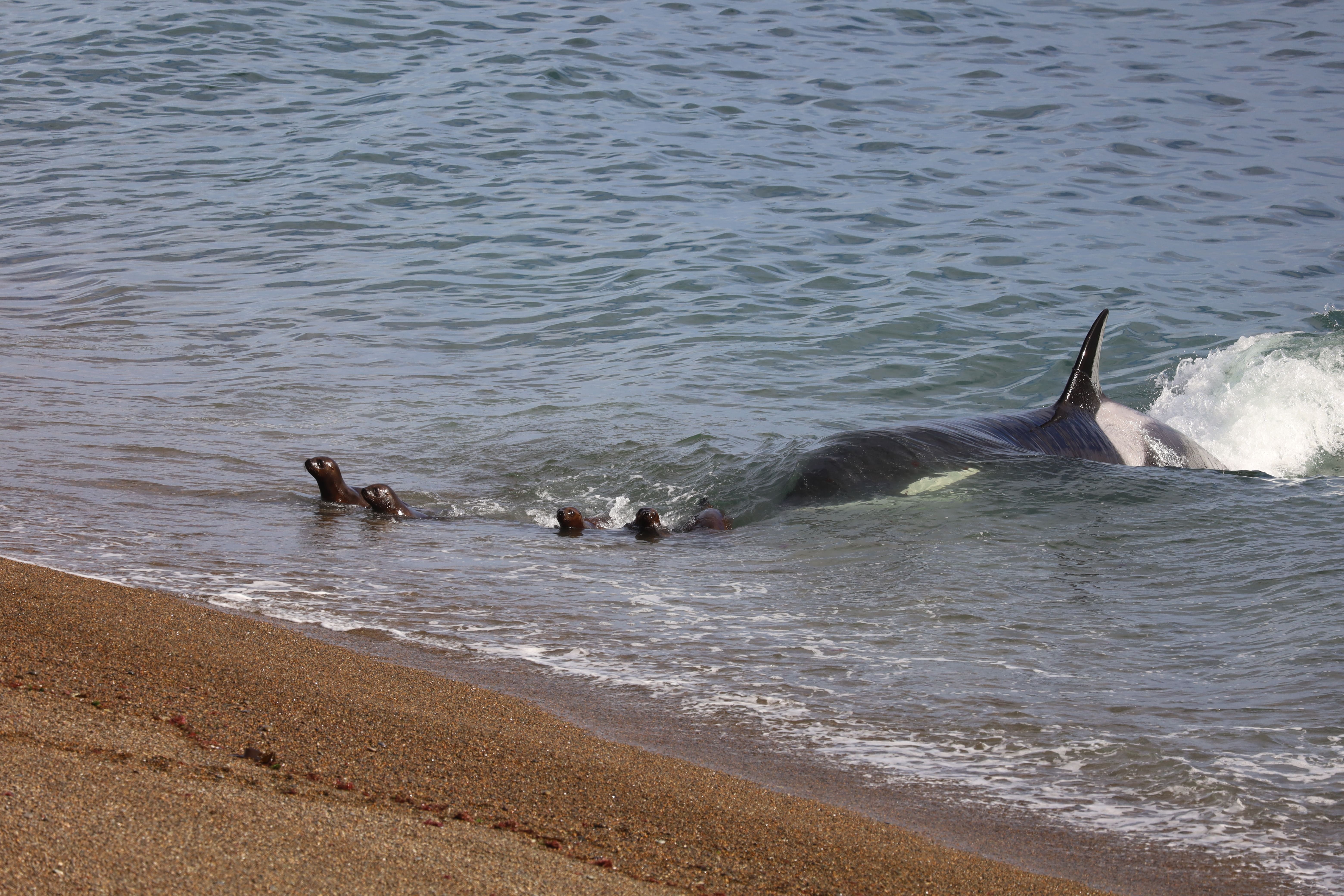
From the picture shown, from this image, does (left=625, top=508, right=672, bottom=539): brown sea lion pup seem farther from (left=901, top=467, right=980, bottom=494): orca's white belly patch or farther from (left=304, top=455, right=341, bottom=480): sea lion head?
(left=304, top=455, right=341, bottom=480): sea lion head

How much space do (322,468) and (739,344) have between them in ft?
20.5

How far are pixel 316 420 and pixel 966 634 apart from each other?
586cm

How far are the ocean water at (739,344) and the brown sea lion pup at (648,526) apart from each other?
0.44ft

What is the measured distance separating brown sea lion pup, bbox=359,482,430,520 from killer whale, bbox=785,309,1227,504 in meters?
2.16

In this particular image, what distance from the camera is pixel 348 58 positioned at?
81.0 feet

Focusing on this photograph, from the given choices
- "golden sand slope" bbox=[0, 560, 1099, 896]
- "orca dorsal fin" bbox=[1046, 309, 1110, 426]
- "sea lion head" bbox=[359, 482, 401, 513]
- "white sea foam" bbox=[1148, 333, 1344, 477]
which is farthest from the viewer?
"white sea foam" bbox=[1148, 333, 1344, 477]

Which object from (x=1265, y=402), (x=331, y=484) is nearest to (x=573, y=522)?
(x=331, y=484)

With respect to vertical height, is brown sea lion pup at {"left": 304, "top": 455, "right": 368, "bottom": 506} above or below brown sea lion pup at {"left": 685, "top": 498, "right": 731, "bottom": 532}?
above

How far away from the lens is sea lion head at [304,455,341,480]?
7.05 metres

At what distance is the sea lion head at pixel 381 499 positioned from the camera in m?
6.98

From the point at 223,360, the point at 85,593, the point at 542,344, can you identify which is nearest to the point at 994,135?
the point at 542,344

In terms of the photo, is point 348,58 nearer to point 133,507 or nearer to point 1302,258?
point 1302,258

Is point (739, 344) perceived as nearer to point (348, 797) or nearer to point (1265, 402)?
point (1265, 402)

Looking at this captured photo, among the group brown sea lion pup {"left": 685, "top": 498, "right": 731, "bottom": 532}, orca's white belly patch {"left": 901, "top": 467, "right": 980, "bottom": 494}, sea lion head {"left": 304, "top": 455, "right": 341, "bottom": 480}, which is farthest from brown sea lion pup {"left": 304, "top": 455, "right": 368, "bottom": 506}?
orca's white belly patch {"left": 901, "top": 467, "right": 980, "bottom": 494}
